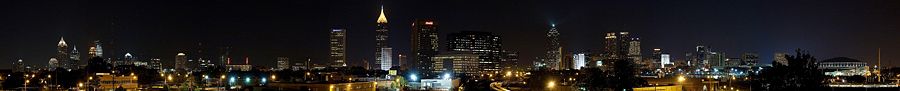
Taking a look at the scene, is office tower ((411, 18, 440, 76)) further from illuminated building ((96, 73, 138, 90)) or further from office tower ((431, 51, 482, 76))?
illuminated building ((96, 73, 138, 90))

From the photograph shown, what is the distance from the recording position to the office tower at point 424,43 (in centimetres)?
8969

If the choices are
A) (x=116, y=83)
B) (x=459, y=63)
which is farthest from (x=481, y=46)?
(x=116, y=83)

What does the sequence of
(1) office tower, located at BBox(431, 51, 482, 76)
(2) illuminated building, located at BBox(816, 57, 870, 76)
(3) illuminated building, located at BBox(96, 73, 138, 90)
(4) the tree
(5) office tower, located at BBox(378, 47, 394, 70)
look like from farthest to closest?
(5) office tower, located at BBox(378, 47, 394, 70), (1) office tower, located at BBox(431, 51, 482, 76), (2) illuminated building, located at BBox(816, 57, 870, 76), (3) illuminated building, located at BBox(96, 73, 138, 90), (4) the tree

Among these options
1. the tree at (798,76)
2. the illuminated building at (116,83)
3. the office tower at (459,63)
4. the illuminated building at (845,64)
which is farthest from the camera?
the office tower at (459,63)

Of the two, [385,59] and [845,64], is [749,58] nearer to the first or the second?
[845,64]

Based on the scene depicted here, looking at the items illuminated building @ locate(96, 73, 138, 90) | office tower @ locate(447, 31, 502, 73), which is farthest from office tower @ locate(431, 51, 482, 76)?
illuminated building @ locate(96, 73, 138, 90)

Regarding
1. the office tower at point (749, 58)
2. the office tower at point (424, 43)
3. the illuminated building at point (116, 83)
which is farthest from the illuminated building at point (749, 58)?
the illuminated building at point (116, 83)

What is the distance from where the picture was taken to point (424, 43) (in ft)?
314

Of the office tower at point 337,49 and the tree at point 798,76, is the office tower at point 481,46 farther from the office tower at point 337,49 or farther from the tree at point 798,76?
the tree at point 798,76

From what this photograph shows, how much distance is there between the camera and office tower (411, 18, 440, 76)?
3531 inches

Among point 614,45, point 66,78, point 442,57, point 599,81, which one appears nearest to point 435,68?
point 442,57

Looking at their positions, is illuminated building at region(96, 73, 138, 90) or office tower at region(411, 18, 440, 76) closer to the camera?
illuminated building at region(96, 73, 138, 90)

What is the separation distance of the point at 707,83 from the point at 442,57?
5718 centimetres

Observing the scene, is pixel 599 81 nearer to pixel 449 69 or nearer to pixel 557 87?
pixel 557 87
